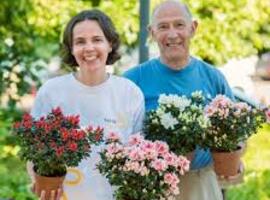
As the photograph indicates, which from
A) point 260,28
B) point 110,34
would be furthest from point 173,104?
point 260,28

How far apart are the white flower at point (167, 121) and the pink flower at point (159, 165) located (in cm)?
26

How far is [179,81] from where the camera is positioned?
9.11 feet

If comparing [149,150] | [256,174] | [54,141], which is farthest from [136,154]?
[256,174]

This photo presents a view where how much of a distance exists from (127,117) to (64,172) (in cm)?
30

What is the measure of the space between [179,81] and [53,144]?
2.25 ft

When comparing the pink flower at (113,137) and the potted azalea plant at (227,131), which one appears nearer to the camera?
the pink flower at (113,137)

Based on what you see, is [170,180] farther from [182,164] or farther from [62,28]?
[62,28]

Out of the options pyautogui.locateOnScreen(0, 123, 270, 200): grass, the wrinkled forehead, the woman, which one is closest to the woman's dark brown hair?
the woman

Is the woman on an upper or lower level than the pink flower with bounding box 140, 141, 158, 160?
upper

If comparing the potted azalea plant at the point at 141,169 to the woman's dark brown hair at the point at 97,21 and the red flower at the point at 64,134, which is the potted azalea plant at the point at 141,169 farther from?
the woman's dark brown hair at the point at 97,21

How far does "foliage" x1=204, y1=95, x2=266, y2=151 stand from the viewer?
2.61m

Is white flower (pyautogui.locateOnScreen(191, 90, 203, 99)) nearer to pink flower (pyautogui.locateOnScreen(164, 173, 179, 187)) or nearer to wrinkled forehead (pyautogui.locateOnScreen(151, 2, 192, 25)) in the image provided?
wrinkled forehead (pyautogui.locateOnScreen(151, 2, 192, 25))

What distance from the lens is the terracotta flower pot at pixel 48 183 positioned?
90.7 inches

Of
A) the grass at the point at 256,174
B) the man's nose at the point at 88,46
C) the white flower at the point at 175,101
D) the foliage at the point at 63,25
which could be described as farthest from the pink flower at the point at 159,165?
the foliage at the point at 63,25
